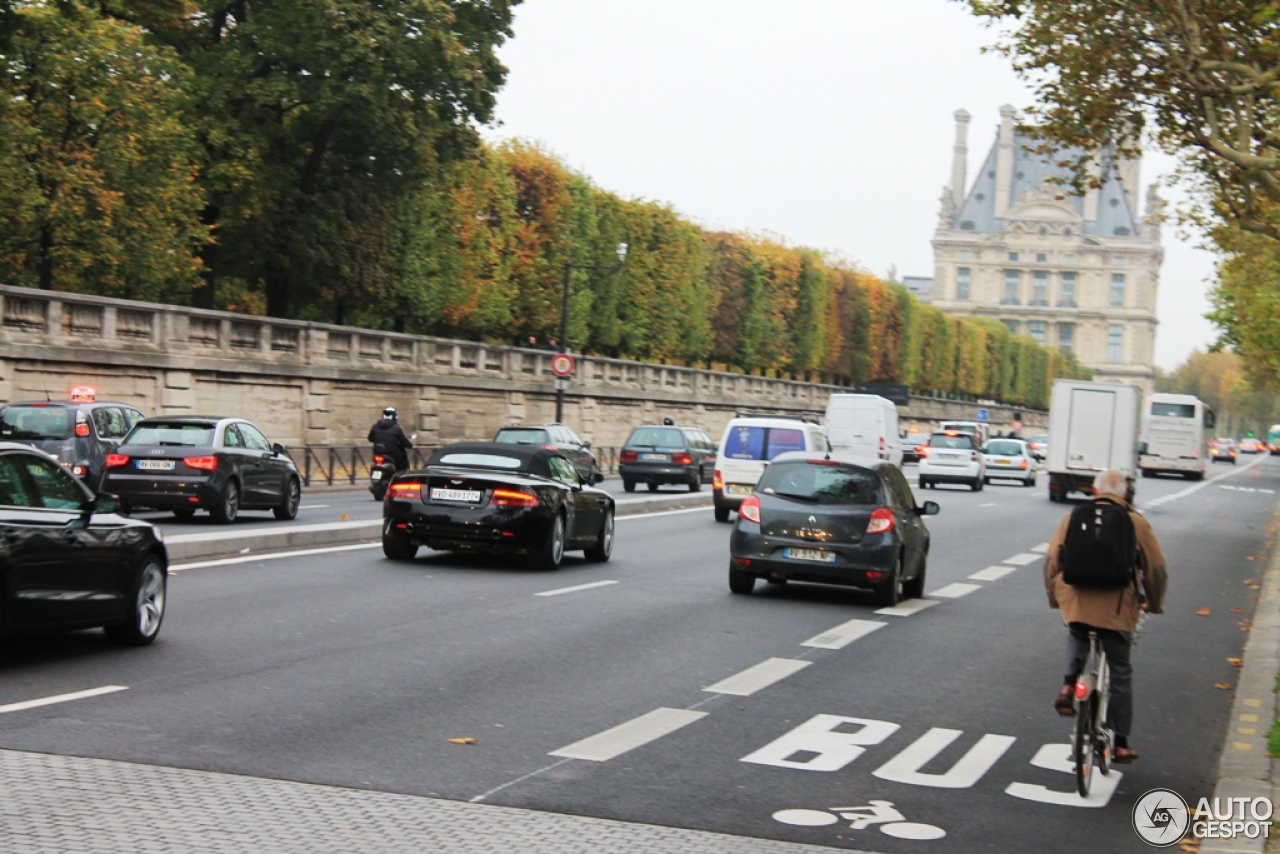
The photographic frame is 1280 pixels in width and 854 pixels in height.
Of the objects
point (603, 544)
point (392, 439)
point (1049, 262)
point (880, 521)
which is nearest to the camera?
point (880, 521)

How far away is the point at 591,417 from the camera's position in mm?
62875

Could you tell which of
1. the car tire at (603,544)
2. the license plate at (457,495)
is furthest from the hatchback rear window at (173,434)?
the license plate at (457,495)

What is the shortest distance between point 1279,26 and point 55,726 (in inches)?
643

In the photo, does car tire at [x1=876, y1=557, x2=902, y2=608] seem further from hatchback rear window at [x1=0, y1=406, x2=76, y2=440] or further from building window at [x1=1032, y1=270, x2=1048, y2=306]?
building window at [x1=1032, y1=270, x2=1048, y2=306]

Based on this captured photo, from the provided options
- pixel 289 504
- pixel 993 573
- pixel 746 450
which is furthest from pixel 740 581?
pixel 746 450

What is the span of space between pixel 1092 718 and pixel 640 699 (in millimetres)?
3076

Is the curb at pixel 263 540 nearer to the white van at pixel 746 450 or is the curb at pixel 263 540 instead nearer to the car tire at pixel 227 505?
the car tire at pixel 227 505

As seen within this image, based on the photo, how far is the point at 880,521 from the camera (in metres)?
16.8

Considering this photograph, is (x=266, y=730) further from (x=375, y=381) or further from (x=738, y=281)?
(x=738, y=281)

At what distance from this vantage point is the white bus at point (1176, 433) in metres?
74.6

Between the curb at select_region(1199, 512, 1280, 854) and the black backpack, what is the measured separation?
3.53 feet

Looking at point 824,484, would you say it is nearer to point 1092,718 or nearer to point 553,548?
point 553,548

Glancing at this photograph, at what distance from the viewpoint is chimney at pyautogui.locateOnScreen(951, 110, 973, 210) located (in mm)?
195000

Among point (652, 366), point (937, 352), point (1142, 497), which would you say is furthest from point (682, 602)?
point (937, 352)
